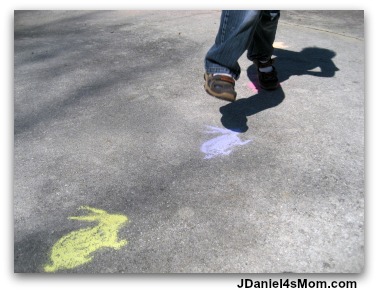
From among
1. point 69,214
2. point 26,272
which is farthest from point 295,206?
point 26,272

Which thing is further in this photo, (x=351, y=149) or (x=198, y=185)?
(x=351, y=149)

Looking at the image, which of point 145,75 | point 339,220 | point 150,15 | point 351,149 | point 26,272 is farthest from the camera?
point 150,15

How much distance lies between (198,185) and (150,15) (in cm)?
335

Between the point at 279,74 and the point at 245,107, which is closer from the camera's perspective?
the point at 245,107

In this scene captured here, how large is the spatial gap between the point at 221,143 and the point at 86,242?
3.31 feet

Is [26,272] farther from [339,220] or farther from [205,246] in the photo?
[339,220]

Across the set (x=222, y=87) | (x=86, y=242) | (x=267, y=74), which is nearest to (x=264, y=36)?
(x=267, y=74)

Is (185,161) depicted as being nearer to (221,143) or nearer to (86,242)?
(221,143)

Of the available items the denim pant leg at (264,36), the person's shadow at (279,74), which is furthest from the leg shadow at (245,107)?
the denim pant leg at (264,36)

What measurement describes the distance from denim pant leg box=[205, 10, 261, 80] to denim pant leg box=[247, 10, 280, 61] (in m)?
0.46

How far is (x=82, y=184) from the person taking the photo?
2070mm

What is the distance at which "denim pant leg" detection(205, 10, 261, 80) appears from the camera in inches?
85.7

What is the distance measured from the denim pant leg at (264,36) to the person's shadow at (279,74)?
0.27 m

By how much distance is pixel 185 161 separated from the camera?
2209 mm
